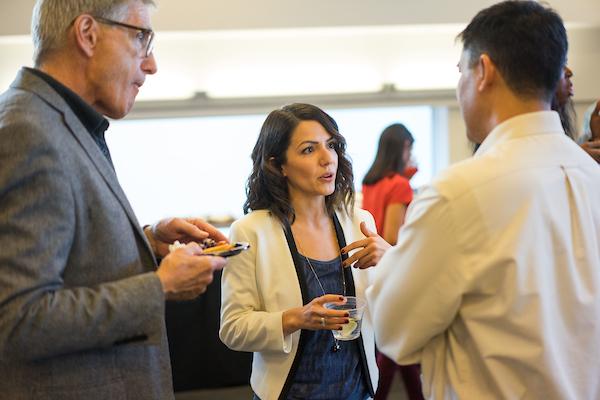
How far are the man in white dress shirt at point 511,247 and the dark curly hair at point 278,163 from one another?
29.2 inches

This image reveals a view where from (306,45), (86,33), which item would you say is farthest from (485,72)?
(306,45)

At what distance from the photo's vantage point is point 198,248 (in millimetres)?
1288

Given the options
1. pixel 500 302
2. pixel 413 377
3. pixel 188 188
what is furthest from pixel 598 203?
pixel 188 188

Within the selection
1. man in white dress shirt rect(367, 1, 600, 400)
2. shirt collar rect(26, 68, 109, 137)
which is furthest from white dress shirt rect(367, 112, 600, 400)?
shirt collar rect(26, 68, 109, 137)

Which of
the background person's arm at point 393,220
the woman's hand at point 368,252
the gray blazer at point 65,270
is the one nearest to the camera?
the gray blazer at point 65,270

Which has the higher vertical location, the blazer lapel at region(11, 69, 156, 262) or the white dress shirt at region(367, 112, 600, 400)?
the blazer lapel at region(11, 69, 156, 262)

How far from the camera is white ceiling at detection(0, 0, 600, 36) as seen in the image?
13.6 ft

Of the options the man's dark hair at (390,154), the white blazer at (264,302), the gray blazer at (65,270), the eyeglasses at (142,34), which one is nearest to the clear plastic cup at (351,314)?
the white blazer at (264,302)

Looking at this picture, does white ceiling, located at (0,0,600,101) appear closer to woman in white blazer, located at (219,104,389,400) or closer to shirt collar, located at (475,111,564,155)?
woman in white blazer, located at (219,104,389,400)

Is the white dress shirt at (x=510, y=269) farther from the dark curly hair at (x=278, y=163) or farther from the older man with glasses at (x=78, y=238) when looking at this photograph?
the dark curly hair at (x=278, y=163)

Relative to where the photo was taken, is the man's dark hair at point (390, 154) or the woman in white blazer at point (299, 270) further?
the man's dark hair at point (390, 154)

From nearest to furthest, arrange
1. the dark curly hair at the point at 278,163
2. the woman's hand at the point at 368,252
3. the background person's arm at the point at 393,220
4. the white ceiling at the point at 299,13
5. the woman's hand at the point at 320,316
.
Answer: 1. the woman's hand at the point at 320,316
2. the woman's hand at the point at 368,252
3. the dark curly hair at the point at 278,163
4. the background person's arm at the point at 393,220
5. the white ceiling at the point at 299,13

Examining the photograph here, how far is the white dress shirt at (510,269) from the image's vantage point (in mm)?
1099

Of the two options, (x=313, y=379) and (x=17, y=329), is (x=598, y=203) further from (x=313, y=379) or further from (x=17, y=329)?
(x=17, y=329)
